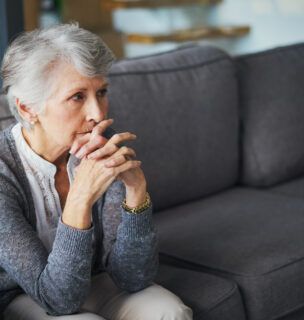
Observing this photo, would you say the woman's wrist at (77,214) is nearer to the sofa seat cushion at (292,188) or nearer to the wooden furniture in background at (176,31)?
the sofa seat cushion at (292,188)

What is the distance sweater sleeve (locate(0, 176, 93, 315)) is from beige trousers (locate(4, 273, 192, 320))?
6 cm

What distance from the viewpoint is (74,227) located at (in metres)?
1.66

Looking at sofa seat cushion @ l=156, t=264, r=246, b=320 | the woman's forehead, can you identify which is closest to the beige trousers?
sofa seat cushion @ l=156, t=264, r=246, b=320

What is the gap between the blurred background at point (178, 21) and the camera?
4949 millimetres

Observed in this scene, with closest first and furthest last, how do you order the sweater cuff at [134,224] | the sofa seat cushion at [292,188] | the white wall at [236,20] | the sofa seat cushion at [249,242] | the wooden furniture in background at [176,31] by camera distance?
the sweater cuff at [134,224] < the sofa seat cushion at [249,242] < the sofa seat cushion at [292,188] < the white wall at [236,20] < the wooden furniture in background at [176,31]

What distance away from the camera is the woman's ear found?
178cm

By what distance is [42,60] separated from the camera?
5.68ft

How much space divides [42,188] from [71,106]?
0.21 m

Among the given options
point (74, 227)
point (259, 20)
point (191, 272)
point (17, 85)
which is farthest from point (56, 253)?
point (259, 20)

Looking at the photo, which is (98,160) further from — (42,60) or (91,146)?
(42,60)

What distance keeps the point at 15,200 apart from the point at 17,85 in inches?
10.0

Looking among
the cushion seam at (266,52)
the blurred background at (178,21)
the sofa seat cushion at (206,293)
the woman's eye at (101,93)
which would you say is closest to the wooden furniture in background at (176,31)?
the blurred background at (178,21)

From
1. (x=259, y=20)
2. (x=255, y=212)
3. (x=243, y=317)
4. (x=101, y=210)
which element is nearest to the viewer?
(x=101, y=210)

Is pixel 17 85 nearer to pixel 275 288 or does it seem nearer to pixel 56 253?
pixel 56 253
